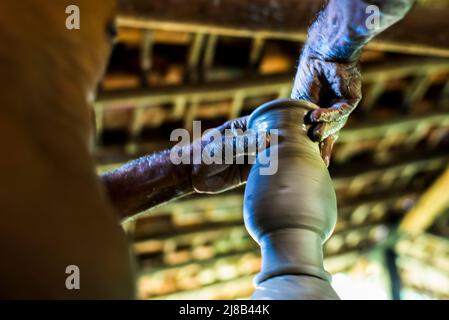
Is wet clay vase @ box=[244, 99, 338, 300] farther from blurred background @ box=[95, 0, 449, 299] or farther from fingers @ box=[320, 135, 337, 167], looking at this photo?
blurred background @ box=[95, 0, 449, 299]

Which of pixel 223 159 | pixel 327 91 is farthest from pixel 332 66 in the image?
pixel 223 159

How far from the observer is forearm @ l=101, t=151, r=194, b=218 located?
1.17 metres

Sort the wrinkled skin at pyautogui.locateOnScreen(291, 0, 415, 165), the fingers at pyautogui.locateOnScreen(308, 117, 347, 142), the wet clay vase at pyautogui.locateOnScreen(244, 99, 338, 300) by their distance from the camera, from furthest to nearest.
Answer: the fingers at pyautogui.locateOnScreen(308, 117, 347, 142), the wrinkled skin at pyautogui.locateOnScreen(291, 0, 415, 165), the wet clay vase at pyautogui.locateOnScreen(244, 99, 338, 300)

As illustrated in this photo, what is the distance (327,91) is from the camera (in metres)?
1.23

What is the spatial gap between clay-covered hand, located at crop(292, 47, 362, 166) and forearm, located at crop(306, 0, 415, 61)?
21 mm

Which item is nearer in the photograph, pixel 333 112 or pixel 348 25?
pixel 348 25

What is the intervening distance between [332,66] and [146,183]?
0.44 meters

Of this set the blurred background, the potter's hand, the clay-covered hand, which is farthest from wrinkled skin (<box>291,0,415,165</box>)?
the blurred background

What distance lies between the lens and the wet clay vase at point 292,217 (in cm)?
84

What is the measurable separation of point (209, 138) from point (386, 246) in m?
7.36

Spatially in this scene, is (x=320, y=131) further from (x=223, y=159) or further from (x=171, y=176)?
(x=171, y=176)

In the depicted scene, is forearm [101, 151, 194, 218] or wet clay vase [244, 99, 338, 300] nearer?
wet clay vase [244, 99, 338, 300]

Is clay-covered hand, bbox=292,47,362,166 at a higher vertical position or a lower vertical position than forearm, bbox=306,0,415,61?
lower
